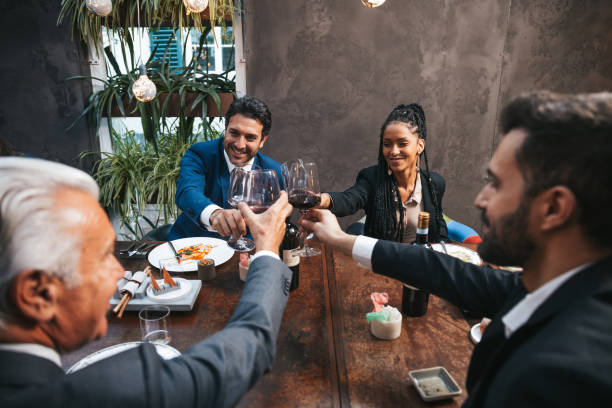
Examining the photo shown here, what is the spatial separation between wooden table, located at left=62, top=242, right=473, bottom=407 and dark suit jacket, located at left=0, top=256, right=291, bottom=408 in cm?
17

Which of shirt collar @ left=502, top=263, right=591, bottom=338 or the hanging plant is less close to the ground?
the hanging plant

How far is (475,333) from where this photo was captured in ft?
3.72

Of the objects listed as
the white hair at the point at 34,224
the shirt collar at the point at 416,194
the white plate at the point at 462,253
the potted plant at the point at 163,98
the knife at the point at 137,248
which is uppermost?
the potted plant at the point at 163,98

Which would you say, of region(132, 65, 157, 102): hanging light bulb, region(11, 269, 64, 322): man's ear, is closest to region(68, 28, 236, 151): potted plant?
region(132, 65, 157, 102): hanging light bulb

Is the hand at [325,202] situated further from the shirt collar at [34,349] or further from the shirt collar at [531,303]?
the shirt collar at [34,349]

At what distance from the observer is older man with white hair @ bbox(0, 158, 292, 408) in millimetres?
570

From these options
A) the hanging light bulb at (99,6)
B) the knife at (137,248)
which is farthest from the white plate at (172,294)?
the hanging light bulb at (99,6)

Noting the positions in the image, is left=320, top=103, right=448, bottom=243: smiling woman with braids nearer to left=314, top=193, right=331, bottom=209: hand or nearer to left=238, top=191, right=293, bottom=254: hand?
left=314, top=193, right=331, bottom=209: hand

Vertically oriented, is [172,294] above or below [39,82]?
below

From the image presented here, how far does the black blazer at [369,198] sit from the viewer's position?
2.32 meters

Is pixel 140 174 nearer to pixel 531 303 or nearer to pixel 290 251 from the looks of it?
pixel 290 251

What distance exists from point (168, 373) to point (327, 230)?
0.90 meters

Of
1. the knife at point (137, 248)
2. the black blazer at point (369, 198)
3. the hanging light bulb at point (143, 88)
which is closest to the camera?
the knife at point (137, 248)

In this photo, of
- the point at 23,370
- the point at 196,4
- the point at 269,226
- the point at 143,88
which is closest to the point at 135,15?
the point at 143,88
